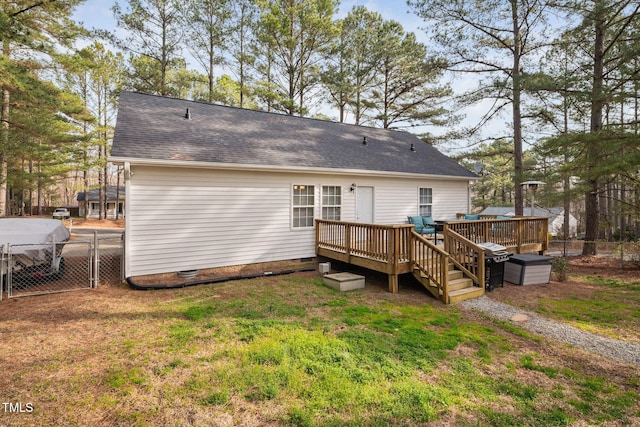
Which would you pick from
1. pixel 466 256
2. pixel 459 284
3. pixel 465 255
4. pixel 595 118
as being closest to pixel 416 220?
pixel 466 256

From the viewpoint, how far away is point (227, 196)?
25.1 feet

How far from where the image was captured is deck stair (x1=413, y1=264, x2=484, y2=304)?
605 centimetres

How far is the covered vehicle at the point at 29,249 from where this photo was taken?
5715mm

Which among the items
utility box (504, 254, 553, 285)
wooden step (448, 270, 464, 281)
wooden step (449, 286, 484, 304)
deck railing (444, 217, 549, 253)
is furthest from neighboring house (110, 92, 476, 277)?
wooden step (449, 286, 484, 304)

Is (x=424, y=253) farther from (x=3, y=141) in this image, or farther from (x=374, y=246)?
(x=3, y=141)

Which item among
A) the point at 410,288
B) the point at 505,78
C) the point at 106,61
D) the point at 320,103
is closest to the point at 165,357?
the point at 410,288

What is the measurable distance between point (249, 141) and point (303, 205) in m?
2.45

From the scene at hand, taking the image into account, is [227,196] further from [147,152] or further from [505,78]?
[505,78]

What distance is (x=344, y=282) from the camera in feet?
21.8

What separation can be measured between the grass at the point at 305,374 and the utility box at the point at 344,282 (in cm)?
145

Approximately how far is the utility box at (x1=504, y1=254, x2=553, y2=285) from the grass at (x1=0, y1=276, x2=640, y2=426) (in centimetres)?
318

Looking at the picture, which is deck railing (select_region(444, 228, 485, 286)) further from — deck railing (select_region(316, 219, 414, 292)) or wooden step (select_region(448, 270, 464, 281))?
deck railing (select_region(316, 219, 414, 292))

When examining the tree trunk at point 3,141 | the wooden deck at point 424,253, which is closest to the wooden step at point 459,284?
the wooden deck at point 424,253

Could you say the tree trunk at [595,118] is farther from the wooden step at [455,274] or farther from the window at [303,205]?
the window at [303,205]
